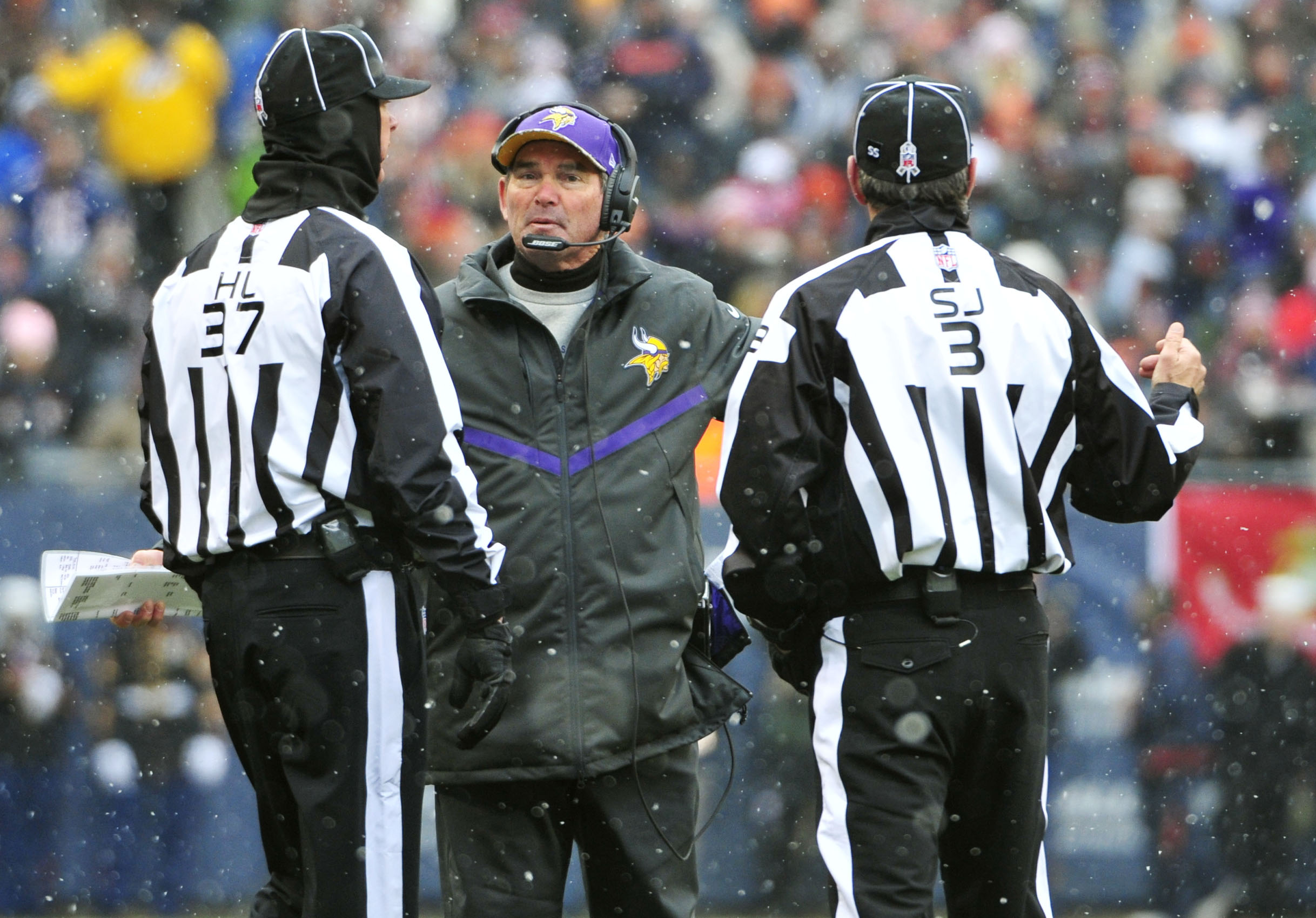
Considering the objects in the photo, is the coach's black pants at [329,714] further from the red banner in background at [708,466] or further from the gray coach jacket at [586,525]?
the red banner in background at [708,466]

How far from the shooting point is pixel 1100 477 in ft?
11.9

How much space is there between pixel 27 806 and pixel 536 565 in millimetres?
3414

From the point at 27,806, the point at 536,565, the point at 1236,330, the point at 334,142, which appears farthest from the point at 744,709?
the point at 1236,330

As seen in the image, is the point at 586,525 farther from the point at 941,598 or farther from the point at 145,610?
the point at 145,610

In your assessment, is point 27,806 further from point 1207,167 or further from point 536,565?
point 1207,167

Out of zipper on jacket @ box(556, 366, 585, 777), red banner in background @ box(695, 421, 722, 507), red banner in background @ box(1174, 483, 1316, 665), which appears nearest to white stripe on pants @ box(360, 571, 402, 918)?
zipper on jacket @ box(556, 366, 585, 777)

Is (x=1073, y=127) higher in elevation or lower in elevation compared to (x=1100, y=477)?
higher

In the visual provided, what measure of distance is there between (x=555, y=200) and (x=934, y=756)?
1464mm

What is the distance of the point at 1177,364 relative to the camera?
379cm

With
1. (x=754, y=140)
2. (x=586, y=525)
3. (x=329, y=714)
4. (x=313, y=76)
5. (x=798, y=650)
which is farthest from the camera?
(x=754, y=140)

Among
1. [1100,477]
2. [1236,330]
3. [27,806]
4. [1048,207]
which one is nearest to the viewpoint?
[1100,477]

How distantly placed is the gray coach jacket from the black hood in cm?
35

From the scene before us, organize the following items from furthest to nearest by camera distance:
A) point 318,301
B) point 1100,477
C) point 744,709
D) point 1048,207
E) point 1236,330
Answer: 1. point 1048,207
2. point 1236,330
3. point 744,709
4. point 1100,477
5. point 318,301

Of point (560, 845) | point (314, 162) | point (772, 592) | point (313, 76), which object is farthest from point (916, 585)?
point (313, 76)
